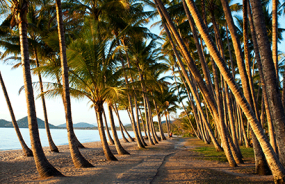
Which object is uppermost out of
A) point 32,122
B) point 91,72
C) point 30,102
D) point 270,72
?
point 91,72

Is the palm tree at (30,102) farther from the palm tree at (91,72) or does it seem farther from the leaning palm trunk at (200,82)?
the leaning palm trunk at (200,82)

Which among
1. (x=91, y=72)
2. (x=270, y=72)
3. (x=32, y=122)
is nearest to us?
(x=270, y=72)

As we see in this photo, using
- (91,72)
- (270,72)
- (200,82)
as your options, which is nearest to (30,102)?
(91,72)

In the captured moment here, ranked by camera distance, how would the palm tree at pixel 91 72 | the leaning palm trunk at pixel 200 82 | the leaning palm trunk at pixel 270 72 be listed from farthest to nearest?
the palm tree at pixel 91 72
the leaning palm trunk at pixel 200 82
the leaning palm trunk at pixel 270 72

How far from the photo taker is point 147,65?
16109 mm

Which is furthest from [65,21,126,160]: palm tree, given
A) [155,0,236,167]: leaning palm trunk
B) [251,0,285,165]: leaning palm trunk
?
[251,0,285,165]: leaning palm trunk

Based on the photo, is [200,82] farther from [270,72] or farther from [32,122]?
[32,122]

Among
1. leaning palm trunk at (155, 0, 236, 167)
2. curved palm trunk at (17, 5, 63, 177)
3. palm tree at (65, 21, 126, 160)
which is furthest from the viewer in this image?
palm tree at (65, 21, 126, 160)

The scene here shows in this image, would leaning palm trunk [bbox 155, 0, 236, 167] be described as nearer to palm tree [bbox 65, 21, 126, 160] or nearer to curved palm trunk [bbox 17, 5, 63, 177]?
palm tree [bbox 65, 21, 126, 160]

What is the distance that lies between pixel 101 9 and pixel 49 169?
27.7 ft

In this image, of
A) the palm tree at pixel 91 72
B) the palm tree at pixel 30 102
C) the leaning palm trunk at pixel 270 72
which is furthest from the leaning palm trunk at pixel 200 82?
the palm tree at pixel 30 102

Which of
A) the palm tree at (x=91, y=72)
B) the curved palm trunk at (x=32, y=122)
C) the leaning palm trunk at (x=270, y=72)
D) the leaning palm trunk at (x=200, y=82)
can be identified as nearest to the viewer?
the leaning palm trunk at (x=270, y=72)

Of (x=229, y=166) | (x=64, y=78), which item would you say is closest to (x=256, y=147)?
(x=229, y=166)

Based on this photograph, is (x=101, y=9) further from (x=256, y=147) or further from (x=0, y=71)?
(x=256, y=147)
